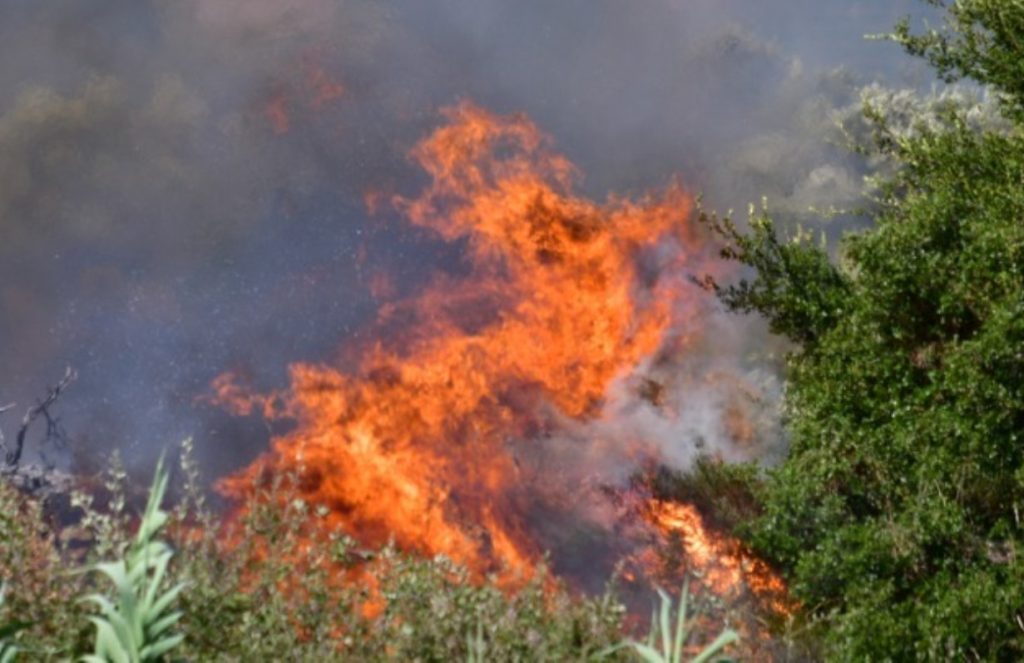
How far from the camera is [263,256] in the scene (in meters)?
36.2

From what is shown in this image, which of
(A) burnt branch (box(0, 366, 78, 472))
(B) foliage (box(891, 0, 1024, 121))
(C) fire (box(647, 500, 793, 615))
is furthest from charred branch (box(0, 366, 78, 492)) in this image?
(B) foliage (box(891, 0, 1024, 121))

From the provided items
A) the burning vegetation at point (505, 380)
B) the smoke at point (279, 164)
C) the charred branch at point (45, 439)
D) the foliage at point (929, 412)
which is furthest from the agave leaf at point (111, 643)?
the smoke at point (279, 164)

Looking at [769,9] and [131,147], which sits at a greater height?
[769,9]

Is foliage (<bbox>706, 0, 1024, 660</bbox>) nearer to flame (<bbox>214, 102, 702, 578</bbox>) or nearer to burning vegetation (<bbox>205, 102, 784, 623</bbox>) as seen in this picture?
burning vegetation (<bbox>205, 102, 784, 623</bbox>)

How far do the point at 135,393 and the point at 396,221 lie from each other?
951 cm

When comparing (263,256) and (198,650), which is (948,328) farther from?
(263,256)

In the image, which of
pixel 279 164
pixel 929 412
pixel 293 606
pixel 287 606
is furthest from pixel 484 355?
pixel 287 606

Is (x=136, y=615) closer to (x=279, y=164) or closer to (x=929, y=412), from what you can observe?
(x=929, y=412)

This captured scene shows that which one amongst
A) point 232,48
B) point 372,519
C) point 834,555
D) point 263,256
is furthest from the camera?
point 232,48

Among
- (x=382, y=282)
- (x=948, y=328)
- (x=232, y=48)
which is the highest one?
(x=232, y=48)

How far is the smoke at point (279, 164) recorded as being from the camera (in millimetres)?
33688

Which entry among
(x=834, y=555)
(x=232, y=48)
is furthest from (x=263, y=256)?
(x=834, y=555)

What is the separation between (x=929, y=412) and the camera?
14867 mm

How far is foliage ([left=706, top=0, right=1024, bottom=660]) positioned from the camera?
46.9 ft
